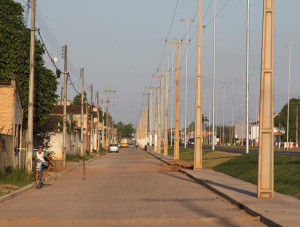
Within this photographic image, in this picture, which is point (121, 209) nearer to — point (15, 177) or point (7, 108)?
point (15, 177)

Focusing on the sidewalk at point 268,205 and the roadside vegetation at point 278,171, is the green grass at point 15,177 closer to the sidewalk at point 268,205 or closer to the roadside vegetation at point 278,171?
the sidewalk at point 268,205

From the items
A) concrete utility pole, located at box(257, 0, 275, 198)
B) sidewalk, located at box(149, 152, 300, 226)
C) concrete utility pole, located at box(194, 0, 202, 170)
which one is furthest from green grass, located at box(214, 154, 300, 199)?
concrete utility pole, located at box(194, 0, 202, 170)

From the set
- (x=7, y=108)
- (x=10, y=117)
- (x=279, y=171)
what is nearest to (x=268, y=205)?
(x=279, y=171)

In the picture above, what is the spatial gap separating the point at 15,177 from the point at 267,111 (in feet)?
41.2

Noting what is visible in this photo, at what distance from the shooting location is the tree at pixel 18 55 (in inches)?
1308

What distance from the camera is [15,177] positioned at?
2497cm

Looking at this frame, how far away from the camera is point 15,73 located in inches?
1321

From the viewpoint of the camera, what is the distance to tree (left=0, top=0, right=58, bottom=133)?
33219 mm

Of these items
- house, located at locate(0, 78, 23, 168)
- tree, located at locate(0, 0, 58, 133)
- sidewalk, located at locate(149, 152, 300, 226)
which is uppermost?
tree, located at locate(0, 0, 58, 133)

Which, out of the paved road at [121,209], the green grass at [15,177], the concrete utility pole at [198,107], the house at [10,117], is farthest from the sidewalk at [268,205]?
the concrete utility pole at [198,107]

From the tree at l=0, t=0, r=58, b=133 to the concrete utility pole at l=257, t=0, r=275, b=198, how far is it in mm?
18858

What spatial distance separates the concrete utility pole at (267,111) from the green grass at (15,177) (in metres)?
10.5

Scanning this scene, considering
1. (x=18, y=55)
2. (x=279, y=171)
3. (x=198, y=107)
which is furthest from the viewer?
(x=198, y=107)

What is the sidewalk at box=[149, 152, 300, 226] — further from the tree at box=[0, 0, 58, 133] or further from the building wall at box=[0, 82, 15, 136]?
the tree at box=[0, 0, 58, 133]
